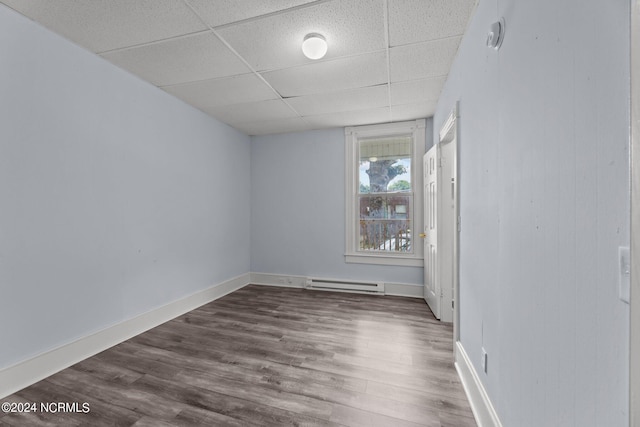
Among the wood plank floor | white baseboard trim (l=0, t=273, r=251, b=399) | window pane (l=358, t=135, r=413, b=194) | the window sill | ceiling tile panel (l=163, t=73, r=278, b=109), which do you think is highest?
ceiling tile panel (l=163, t=73, r=278, b=109)

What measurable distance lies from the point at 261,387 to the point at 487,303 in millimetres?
1569


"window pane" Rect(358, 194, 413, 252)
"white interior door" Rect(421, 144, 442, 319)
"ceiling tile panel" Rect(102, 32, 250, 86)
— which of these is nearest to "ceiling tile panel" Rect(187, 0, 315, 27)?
"ceiling tile panel" Rect(102, 32, 250, 86)

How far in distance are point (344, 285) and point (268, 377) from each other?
7.49 feet

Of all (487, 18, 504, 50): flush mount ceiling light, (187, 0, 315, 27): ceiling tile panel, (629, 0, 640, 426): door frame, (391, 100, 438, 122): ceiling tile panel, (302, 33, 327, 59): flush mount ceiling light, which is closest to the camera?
(629, 0, 640, 426): door frame

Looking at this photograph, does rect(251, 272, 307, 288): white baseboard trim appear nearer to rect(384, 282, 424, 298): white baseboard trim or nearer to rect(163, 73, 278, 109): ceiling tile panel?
rect(384, 282, 424, 298): white baseboard trim

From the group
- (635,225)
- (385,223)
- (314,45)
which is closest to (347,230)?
(385,223)

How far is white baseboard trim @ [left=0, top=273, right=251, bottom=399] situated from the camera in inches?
71.8

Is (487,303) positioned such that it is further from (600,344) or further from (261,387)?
Answer: (261,387)

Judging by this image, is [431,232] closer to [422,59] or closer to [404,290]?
[404,290]

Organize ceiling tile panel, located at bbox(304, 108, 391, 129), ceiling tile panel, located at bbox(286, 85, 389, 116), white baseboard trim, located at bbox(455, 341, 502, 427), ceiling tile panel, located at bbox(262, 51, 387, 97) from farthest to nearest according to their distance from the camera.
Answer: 1. ceiling tile panel, located at bbox(304, 108, 391, 129)
2. ceiling tile panel, located at bbox(286, 85, 389, 116)
3. ceiling tile panel, located at bbox(262, 51, 387, 97)
4. white baseboard trim, located at bbox(455, 341, 502, 427)

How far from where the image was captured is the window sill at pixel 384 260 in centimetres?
391

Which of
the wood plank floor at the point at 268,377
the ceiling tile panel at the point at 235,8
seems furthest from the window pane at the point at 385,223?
the ceiling tile panel at the point at 235,8

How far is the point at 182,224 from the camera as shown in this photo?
3297mm

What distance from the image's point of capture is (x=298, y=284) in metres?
4.40
